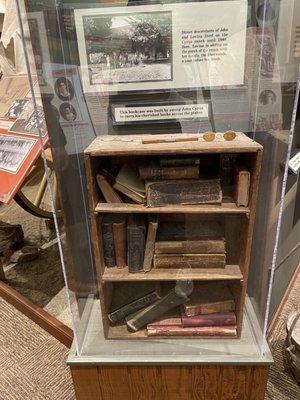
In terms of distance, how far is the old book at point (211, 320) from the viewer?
1.37 meters

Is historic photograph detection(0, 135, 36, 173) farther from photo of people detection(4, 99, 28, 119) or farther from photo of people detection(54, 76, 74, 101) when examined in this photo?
photo of people detection(54, 76, 74, 101)

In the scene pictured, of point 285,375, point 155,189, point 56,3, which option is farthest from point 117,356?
point 56,3

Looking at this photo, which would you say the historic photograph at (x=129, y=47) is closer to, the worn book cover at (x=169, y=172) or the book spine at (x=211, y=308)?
the worn book cover at (x=169, y=172)

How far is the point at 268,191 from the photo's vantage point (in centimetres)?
128

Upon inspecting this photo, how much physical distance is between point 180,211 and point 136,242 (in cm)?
23

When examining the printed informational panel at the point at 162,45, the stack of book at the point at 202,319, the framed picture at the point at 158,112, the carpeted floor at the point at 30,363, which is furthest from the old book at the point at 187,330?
the printed informational panel at the point at 162,45

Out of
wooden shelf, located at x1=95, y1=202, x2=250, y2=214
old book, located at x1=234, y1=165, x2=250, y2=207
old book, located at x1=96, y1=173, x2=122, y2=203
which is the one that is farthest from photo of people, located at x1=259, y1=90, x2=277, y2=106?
old book, located at x1=96, y1=173, x2=122, y2=203

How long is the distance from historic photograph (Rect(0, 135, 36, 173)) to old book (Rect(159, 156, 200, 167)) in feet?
2.08

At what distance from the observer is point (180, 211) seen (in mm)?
1147

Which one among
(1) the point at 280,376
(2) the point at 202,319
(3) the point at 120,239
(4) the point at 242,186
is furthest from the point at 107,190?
(1) the point at 280,376

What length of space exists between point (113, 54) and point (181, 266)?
2.66 feet

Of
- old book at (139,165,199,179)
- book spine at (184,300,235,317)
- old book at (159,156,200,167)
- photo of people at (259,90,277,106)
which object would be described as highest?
photo of people at (259,90,277,106)

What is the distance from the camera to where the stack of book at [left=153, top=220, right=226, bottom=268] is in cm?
127

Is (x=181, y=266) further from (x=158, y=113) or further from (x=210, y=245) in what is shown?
(x=158, y=113)
